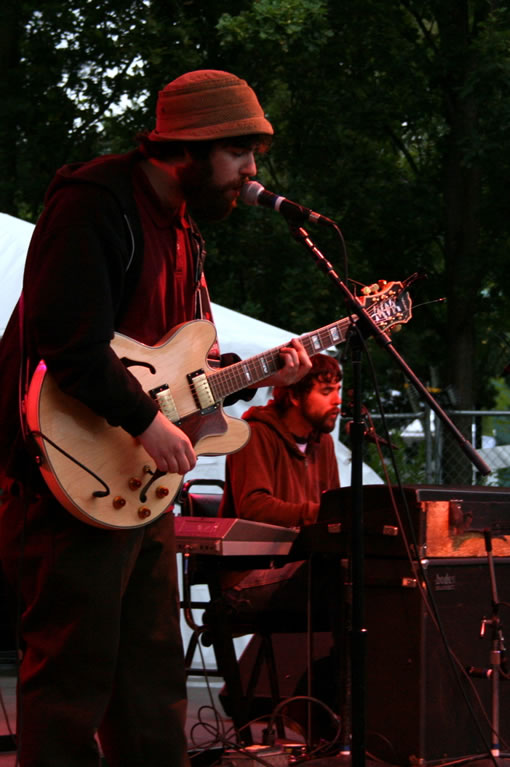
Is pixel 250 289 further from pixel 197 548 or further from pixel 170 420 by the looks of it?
pixel 170 420

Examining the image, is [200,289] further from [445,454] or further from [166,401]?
[445,454]

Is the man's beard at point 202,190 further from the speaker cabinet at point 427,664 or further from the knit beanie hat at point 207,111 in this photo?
the speaker cabinet at point 427,664

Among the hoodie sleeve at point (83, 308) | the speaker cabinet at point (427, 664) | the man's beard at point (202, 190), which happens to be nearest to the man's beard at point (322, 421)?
the speaker cabinet at point (427, 664)

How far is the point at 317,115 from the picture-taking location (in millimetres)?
11289

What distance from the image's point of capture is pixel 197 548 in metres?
4.00

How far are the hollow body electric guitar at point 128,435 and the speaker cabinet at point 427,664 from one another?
4.30ft

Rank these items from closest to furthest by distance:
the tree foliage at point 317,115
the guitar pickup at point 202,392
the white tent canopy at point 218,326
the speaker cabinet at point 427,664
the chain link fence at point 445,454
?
the guitar pickup at point 202,392 → the speaker cabinet at point 427,664 → the white tent canopy at point 218,326 → the chain link fence at point 445,454 → the tree foliage at point 317,115

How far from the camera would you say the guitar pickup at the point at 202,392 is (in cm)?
278

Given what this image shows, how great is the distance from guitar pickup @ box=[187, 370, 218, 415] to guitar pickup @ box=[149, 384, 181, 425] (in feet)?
0.28

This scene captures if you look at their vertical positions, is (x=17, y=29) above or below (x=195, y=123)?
above

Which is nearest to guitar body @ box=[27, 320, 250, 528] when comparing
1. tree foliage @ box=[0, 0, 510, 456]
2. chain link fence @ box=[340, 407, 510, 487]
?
chain link fence @ box=[340, 407, 510, 487]

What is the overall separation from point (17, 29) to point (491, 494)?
9.34 m

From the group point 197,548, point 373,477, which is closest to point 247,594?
point 197,548

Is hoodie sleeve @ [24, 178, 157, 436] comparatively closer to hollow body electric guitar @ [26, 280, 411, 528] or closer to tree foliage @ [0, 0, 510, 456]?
hollow body electric guitar @ [26, 280, 411, 528]
